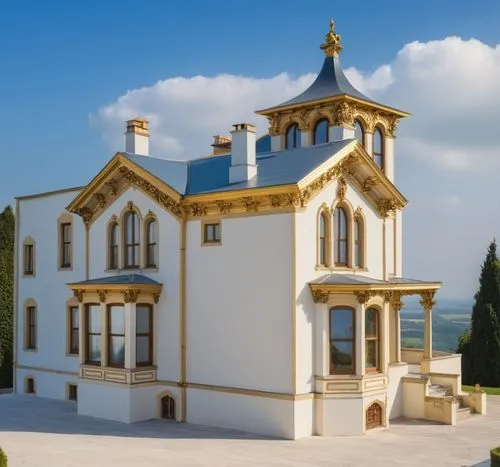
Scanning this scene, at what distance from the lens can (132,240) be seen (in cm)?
2673

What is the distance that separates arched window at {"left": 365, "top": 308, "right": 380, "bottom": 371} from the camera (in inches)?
928

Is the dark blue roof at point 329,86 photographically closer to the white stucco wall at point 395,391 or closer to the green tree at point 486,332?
the white stucco wall at point 395,391

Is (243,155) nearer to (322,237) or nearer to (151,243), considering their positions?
(322,237)

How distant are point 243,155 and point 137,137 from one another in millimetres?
5538

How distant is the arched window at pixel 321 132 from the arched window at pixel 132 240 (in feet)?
26.9

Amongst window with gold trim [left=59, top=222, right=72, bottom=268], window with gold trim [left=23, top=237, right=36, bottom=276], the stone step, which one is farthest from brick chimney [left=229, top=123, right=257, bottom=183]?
window with gold trim [left=23, top=237, right=36, bottom=276]

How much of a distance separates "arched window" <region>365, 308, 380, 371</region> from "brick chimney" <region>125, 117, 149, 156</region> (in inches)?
411

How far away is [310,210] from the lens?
895 inches

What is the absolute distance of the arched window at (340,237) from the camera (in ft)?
78.0

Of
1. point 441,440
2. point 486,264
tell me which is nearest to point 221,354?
point 441,440

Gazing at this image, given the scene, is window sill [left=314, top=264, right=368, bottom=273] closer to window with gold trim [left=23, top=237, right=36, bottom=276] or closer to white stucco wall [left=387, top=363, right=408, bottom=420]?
white stucco wall [left=387, top=363, right=408, bottom=420]

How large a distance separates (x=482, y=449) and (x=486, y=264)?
21.5 meters

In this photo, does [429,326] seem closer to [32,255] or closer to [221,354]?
[221,354]

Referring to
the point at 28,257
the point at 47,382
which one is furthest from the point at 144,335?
the point at 28,257
